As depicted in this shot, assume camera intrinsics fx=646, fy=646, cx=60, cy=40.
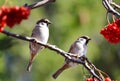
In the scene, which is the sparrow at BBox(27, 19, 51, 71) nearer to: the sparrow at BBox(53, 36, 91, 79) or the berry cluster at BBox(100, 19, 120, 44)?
the sparrow at BBox(53, 36, 91, 79)

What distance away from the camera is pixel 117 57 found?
13.6 metres

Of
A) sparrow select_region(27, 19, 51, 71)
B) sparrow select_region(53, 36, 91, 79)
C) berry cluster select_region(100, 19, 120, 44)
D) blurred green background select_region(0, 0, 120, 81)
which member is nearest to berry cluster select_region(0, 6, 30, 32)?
berry cluster select_region(100, 19, 120, 44)

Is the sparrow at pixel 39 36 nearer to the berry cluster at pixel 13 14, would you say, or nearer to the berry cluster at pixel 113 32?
the berry cluster at pixel 113 32

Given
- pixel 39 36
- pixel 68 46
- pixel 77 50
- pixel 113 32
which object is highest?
pixel 113 32

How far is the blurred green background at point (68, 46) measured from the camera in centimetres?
1255

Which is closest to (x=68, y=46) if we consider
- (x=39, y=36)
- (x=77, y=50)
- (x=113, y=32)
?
(x=77, y=50)

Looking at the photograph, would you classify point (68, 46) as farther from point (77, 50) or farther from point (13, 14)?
point (13, 14)

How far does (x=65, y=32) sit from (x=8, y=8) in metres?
8.67

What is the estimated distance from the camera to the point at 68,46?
41.4 feet

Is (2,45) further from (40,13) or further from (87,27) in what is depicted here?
(40,13)

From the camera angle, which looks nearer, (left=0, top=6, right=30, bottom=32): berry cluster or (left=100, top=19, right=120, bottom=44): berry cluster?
(left=0, top=6, right=30, bottom=32): berry cluster

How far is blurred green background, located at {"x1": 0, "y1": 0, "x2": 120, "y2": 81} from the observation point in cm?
1255

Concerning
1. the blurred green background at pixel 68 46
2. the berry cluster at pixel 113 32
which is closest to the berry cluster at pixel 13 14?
the berry cluster at pixel 113 32

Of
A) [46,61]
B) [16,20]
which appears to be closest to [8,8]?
[16,20]
